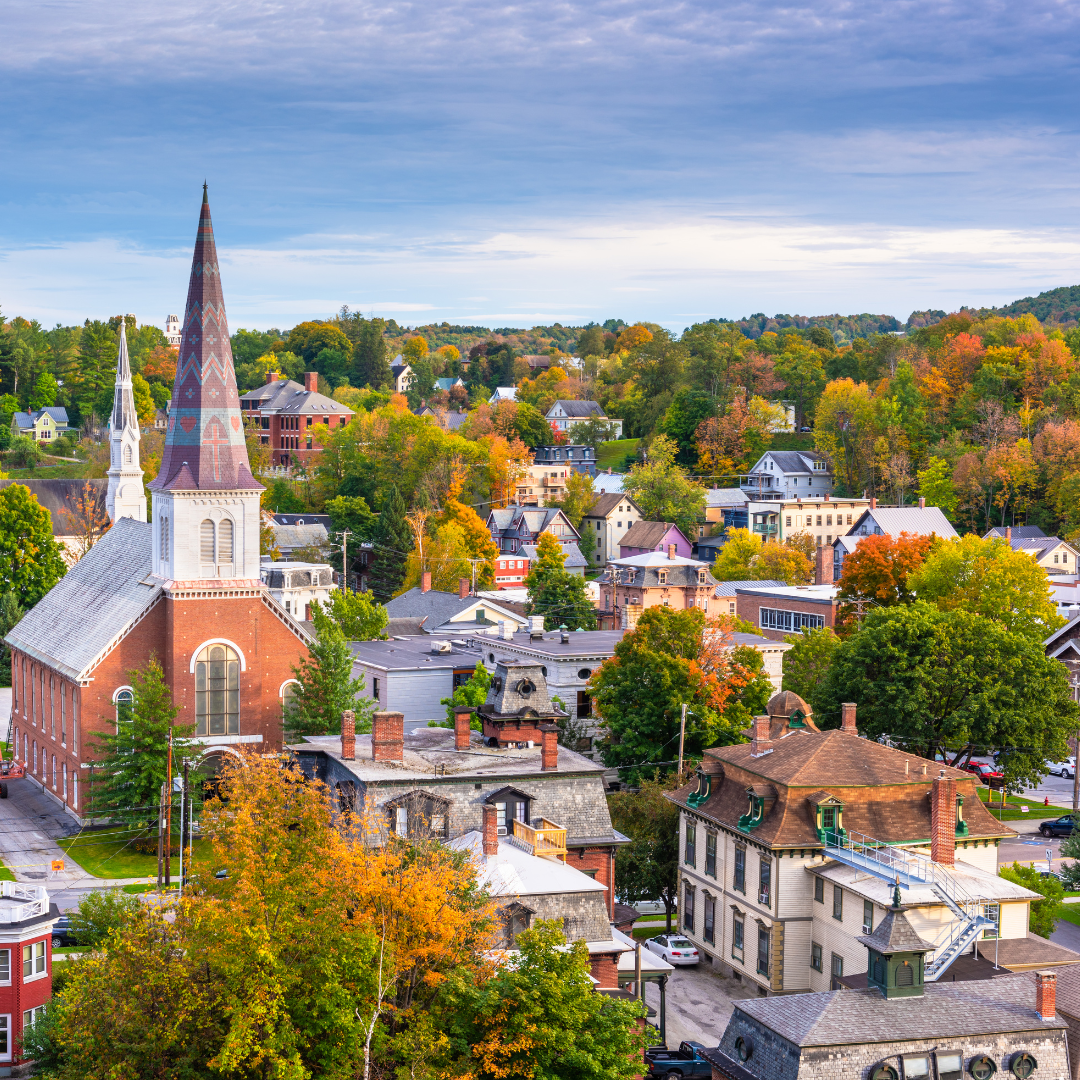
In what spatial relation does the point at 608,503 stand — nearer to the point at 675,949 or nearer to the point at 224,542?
the point at 224,542

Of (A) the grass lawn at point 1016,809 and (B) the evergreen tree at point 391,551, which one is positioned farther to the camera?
(B) the evergreen tree at point 391,551

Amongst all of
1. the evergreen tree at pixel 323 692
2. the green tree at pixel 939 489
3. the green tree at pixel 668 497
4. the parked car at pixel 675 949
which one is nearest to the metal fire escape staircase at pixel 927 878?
the parked car at pixel 675 949

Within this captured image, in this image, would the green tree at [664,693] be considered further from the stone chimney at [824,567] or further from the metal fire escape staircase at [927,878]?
the stone chimney at [824,567]

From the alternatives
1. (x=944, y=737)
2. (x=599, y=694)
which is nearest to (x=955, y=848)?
(x=944, y=737)

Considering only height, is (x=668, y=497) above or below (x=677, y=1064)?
above

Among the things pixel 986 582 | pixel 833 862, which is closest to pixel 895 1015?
pixel 833 862

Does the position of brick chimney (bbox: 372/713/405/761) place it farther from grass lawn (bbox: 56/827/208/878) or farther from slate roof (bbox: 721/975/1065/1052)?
slate roof (bbox: 721/975/1065/1052)

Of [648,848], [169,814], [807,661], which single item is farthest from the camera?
[807,661]
